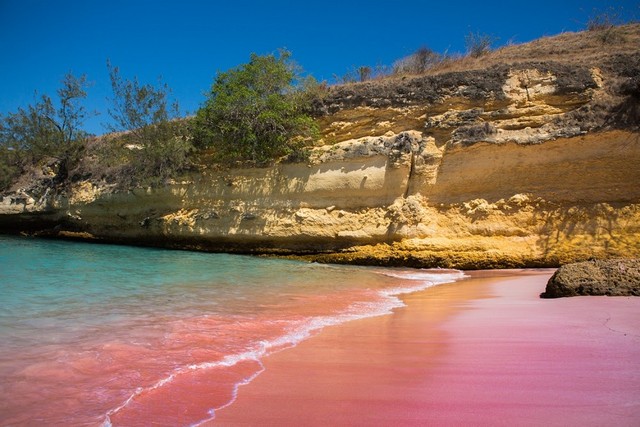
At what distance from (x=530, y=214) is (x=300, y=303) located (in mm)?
7198

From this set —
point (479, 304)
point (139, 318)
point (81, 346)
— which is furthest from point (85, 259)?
point (479, 304)

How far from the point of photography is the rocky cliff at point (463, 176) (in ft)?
31.6

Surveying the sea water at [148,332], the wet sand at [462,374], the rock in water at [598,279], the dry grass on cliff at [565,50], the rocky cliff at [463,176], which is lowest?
the sea water at [148,332]

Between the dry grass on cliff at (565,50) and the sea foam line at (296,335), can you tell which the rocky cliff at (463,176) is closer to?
the dry grass on cliff at (565,50)

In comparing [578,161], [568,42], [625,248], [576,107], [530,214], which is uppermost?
[568,42]

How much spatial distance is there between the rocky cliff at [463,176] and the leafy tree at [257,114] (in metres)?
0.66

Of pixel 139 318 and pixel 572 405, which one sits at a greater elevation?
pixel 572 405

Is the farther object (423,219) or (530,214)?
(423,219)

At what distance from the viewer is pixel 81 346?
10.8 feet

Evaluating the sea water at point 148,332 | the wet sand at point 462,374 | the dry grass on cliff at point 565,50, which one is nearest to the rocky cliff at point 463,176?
the dry grass on cliff at point 565,50

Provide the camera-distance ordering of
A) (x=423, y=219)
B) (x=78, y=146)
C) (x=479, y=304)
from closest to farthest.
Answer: (x=479, y=304)
(x=423, y=219)
(x=78, y=146)

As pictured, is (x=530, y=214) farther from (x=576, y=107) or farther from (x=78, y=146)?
(x=78, y=146)

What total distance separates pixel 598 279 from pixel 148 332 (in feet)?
16.8

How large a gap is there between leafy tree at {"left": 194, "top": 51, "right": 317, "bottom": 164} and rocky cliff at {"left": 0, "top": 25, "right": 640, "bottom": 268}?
26.1 inches
